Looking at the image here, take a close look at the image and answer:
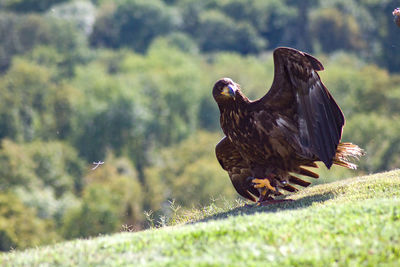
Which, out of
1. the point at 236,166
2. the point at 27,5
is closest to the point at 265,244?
the point at 236,166

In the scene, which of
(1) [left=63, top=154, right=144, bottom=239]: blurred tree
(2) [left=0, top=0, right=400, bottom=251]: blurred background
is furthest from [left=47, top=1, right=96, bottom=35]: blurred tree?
(1) [left=63, top=154, right=144, bottom=239]: blurred tree

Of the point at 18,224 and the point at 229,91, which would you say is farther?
the point at 18,224

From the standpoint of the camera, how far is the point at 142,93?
272ft

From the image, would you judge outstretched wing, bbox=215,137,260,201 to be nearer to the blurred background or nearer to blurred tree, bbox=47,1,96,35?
the blurred background

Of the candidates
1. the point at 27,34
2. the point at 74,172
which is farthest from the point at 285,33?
the point at 74,172

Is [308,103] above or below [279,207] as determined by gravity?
above

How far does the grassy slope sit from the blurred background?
1320 centimetres

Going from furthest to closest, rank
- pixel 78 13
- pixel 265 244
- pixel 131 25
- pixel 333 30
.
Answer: pixel 131 25 → pixel 78 13 → pixel 333 30 → pixel 265 244

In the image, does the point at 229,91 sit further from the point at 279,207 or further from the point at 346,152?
the point at 346,152

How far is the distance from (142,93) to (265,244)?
76517 millimetres

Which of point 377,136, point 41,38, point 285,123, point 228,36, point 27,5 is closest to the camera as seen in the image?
point 285,123

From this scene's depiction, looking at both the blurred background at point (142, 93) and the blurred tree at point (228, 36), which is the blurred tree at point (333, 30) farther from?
the blurred tree at point (228, 36)

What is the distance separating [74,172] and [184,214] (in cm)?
5433

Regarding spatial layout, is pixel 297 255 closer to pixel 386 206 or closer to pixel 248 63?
pixel 386 206
